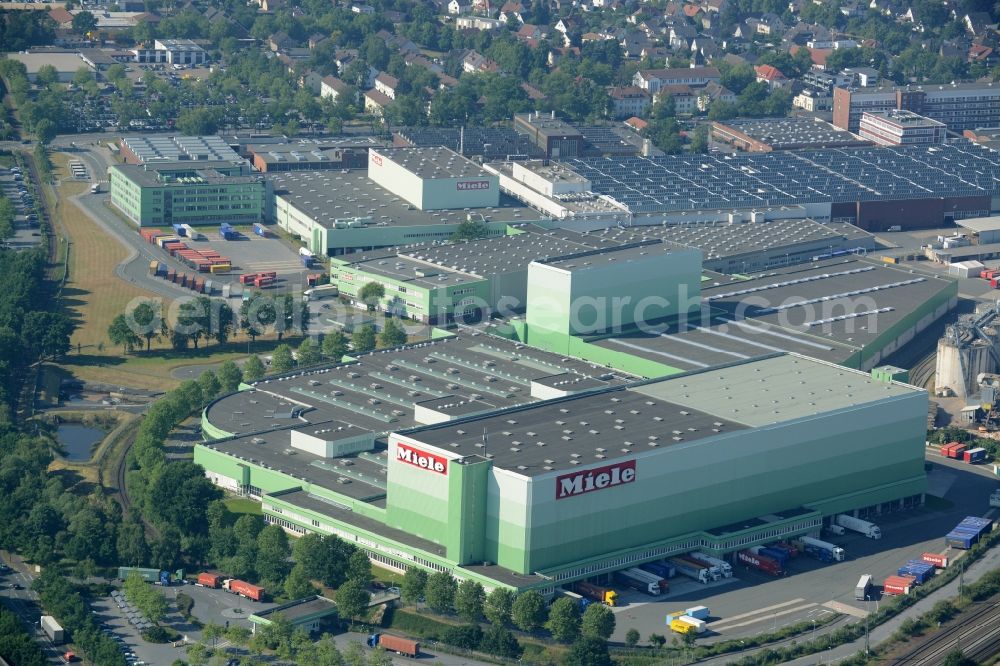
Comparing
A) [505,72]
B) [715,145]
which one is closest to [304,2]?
[505,72]

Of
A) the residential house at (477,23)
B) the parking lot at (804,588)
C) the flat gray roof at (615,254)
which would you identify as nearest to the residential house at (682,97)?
the residential house at (477,23)

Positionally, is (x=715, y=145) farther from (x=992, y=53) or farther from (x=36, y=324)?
(x=36, y=324)

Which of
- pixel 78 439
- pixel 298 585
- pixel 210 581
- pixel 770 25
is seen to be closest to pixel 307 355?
pixel 78 439

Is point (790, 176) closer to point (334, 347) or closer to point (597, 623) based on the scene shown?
point (334, 347)

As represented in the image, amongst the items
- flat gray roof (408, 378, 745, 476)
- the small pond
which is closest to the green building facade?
the small pond

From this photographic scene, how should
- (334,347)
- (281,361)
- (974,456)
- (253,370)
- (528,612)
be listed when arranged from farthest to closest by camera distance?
(334,347) → (281,361) → (253,370) → (974,456) → (528,612)

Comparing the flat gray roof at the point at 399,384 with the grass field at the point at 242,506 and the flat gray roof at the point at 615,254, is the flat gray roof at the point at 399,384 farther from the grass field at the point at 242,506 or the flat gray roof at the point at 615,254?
the flat gray roof at the point at 615,254
